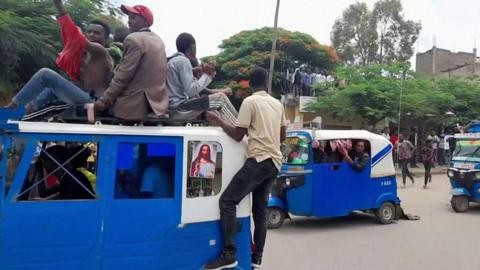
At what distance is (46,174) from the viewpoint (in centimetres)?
346

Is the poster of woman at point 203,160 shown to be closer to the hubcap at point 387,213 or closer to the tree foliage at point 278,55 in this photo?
the hubcap at point 387,213

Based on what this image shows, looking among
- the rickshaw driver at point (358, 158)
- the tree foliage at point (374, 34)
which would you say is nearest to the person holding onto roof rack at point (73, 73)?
the rickshaw driver at point (358, 158)

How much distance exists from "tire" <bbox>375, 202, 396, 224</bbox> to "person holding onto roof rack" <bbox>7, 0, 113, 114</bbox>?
6734 mm

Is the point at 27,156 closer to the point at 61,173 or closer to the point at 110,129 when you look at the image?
the point at 61,173

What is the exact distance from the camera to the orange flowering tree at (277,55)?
2873cm

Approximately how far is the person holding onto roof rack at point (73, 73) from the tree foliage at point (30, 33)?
265 inches

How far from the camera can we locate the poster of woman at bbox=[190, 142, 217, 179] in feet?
11.9

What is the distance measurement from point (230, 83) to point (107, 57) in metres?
24.3

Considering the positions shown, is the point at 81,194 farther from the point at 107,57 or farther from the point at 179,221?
the point at 107,57

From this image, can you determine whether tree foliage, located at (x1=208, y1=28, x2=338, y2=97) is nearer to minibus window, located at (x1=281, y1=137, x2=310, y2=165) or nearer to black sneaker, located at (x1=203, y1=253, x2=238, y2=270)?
minibus window, located at (x1=281, y1=137, x2=310, y2=165)

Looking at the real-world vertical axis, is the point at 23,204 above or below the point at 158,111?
below

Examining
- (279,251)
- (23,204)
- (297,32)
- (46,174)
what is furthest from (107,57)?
(297,32)

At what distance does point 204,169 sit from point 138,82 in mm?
804

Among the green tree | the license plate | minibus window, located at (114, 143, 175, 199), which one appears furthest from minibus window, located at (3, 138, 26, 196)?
the green tree
